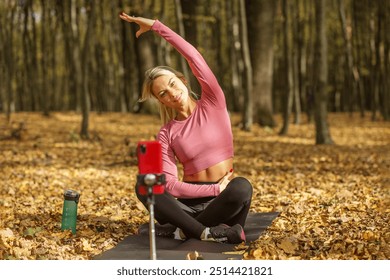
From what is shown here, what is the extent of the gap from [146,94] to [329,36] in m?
36.4

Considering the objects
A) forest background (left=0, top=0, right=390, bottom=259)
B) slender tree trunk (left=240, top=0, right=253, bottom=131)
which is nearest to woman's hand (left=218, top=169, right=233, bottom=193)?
forest background (left=0, top=0, right=390, bottom=259)

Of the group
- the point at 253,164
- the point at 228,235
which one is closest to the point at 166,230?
the point at 228,235

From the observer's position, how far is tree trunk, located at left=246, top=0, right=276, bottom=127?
19.6m

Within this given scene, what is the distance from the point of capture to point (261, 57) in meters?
19.6

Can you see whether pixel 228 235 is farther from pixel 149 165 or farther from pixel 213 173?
pixel 149 165

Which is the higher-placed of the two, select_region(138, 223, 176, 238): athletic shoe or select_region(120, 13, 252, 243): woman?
select_region(120, 13, 252, 243): woman

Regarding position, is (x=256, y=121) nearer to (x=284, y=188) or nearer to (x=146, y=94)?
(x=284, y=188)

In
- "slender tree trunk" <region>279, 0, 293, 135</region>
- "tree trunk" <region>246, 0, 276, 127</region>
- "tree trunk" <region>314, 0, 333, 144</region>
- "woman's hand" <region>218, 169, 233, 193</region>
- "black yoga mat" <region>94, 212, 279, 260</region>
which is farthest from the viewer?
"tree trunk" <region>246, 0, 276, 127</region>

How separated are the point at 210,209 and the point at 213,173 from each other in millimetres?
304

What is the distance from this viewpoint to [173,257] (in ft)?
15.9

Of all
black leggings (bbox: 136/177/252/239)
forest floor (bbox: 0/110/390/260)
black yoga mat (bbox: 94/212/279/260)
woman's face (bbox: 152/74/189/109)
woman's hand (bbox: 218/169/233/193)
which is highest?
woman's face (bbox: 152/74/189/109)

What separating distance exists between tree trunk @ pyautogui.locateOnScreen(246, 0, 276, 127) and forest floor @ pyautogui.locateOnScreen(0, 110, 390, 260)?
7.75 ft

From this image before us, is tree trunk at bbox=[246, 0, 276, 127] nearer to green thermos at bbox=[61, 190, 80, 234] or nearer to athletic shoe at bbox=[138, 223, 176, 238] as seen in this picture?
green thermos at bbox=[61, 190, 80, 234]

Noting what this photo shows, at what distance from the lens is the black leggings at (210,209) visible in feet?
17.4
